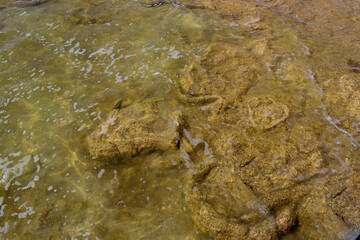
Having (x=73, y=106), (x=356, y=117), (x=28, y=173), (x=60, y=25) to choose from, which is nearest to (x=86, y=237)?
(x=28, y=173)

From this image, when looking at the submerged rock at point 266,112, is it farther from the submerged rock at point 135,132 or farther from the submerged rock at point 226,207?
the submerged rock at point 135,132

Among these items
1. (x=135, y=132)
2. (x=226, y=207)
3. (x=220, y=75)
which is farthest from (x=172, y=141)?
(x=220, y=75)

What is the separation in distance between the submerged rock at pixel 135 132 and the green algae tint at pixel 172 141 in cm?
2

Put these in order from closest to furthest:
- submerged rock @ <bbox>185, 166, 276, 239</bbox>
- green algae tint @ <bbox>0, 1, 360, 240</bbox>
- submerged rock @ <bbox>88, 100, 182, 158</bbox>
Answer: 1. submerged rock @ <bbox>185, 166, 276, 239</bbox>
2. green algae tint @ <bbox>0, 1, 360, 240</bbox>
3. submerged rock @ <bbox>88, 100, 182, 158</bbox>

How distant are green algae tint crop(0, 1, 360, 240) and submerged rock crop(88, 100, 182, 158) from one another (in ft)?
0.05

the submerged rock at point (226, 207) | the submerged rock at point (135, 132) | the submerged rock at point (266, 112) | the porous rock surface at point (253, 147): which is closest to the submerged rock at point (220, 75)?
the porous rock surface at point (253, 147)

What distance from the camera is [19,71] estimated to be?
4066 millimetres

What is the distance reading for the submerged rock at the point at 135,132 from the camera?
2766 mm

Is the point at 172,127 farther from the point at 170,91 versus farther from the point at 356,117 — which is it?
the point at 356,117

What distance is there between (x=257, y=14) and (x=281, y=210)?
15.2 ft

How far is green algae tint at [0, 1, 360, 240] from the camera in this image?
2264 millimetres

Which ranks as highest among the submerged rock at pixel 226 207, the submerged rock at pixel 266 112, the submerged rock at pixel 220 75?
the submerged rock at pixel 220 75

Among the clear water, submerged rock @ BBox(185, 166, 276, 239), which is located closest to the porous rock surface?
submerged rock @ BBox(185, 166, 276, 239)

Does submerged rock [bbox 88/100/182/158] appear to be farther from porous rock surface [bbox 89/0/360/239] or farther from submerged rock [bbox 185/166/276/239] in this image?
submerged rock [bbox 185/166/276/239]
